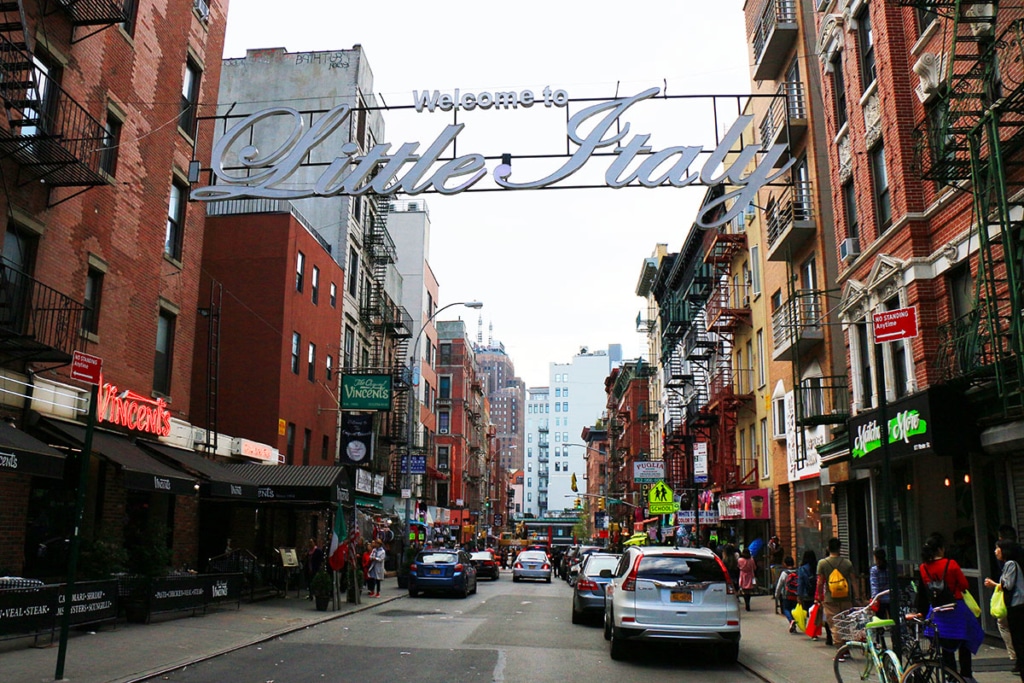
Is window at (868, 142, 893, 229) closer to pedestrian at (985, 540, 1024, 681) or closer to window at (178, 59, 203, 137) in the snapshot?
pedestrian at (985, 540, 1024, 681)

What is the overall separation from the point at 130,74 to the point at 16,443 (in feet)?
33.2

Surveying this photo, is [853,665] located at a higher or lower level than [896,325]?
lower

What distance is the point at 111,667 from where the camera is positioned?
11422mm

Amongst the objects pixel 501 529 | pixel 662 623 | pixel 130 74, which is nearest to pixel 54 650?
pixel 662 623

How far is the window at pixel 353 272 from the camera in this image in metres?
40.3

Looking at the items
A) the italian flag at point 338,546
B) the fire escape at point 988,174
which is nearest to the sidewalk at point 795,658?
the fire escape at point 988,174

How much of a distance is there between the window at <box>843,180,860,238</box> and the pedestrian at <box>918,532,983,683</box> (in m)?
12.3

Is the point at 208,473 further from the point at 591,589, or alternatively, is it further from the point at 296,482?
the point at 591,589

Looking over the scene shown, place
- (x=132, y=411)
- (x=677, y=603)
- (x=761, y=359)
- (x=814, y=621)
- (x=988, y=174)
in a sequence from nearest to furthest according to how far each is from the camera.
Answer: (x=677, y=603), (x=988, y=174), (x=814, y=621), (x=132, y=411), (x=761, y=359)

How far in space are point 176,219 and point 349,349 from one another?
690 inches

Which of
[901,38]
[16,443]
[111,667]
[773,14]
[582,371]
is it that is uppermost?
[582,371]

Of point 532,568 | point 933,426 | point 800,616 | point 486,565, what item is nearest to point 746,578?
point 800,616

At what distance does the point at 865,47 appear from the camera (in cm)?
2042

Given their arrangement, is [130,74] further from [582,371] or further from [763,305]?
[582,371]
